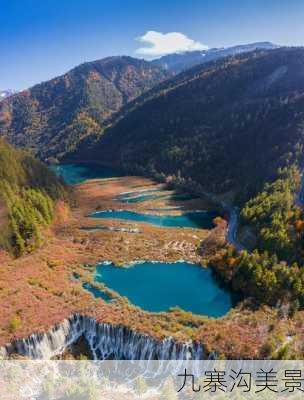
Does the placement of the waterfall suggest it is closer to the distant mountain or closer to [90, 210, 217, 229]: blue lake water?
[90, 210, 217, 229]: blue lake water

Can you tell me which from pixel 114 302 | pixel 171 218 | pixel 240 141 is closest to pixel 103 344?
pixel 114 302

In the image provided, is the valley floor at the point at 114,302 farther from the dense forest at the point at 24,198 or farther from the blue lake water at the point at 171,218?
the blue lake water at the point at 171,218

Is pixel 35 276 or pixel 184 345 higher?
pixel 35 276

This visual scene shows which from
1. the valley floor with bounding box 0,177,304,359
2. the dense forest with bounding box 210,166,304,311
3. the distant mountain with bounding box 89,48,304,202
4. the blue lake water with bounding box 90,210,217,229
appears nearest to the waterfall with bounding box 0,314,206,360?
the valley floor with bounding box 0,177,304,359

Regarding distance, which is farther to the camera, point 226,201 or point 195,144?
point 195,144

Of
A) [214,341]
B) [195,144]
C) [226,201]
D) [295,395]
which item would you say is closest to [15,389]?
[214,341]

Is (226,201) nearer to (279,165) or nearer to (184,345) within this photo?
(279,165)
